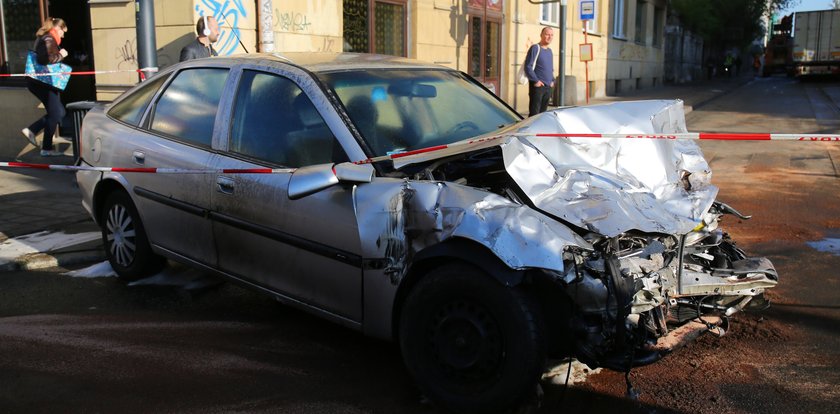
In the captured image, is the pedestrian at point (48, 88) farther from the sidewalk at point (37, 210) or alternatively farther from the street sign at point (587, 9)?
the street sign at point (587, 9)

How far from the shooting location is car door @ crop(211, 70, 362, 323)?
143 inches

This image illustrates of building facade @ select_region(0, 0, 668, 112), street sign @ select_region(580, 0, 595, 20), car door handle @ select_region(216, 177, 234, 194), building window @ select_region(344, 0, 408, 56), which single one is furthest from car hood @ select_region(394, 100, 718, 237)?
street sign @ select_region(580, 0, 595, 20)

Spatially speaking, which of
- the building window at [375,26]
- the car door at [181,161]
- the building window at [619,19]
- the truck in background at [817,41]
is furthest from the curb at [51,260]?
the truck in background at [817,41]

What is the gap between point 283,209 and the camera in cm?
388

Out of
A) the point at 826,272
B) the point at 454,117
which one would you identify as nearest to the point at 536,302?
the point at 454,117

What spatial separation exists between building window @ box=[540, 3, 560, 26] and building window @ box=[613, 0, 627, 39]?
25.2 feet

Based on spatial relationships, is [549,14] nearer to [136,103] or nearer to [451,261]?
[136,103]

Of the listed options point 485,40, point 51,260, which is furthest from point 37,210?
point 485,40

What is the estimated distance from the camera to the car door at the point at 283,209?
3.64 metres

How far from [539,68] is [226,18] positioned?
5494mm

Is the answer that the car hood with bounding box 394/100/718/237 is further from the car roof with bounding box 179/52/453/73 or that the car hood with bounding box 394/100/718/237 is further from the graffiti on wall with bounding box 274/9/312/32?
the graffiti on wall with bounding box 274/9/312/32

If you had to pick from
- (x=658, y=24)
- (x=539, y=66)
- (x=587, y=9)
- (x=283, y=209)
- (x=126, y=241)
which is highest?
(x=658, y=24)

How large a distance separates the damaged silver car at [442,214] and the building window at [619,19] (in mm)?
26601

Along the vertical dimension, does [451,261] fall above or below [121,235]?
above
